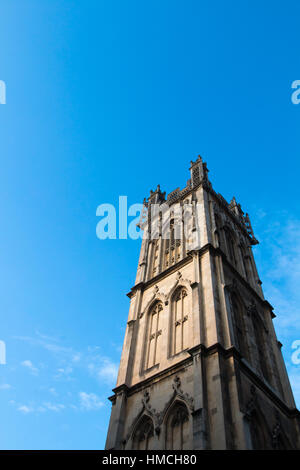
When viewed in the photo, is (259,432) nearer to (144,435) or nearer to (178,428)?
(178,428)

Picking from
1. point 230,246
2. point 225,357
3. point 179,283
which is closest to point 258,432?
point 225,357

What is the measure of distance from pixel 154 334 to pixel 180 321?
1.91 meters

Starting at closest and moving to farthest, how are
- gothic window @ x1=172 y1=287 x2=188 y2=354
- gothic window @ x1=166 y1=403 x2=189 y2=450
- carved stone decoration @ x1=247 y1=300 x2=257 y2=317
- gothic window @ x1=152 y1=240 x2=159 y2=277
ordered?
gothic window @ x1=166 y1=403 x2=189 y2=450 → gothic window @ x1=172 y1=287 x2=188 y2=354 → carved stone decoration @ x1=247 y1=300 x2=257 y2=317 → gothic window @ x1=152 y1=240 x2=159 y2=277

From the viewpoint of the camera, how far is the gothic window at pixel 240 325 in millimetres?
23312

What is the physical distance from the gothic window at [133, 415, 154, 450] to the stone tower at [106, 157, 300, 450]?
0.14 ft

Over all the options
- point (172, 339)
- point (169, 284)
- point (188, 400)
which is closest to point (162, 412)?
point (188, 400)

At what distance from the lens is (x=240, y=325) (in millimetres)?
25094

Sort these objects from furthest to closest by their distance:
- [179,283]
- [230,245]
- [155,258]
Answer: [230,245] < [155,258] < [179,283]

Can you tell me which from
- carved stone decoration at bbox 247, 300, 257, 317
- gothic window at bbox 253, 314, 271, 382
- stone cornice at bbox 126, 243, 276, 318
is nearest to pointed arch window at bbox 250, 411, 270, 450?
gothic window at bbox 253, 314, 271, 382

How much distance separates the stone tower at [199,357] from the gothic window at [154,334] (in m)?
0.07

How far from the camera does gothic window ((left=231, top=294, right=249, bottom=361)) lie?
23312 millimetres

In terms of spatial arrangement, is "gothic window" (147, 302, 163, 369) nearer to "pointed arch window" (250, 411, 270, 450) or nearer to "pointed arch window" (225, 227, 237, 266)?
"pointed arch window" (250, 411, 270, 450)

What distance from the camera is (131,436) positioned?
66.8 feet
